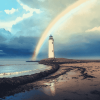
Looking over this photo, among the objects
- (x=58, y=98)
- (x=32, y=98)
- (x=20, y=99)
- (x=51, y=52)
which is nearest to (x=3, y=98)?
(x=20, y=99)

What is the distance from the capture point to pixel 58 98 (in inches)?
292

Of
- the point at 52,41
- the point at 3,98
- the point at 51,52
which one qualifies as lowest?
the point at 3,98

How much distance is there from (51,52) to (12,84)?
5029 cm

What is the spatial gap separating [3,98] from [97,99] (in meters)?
6.64

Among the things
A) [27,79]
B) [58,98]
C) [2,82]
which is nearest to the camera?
[58,98]

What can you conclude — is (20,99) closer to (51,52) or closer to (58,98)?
(58,98)

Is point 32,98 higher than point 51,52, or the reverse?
point 51,52

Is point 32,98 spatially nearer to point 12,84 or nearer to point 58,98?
point 58,98

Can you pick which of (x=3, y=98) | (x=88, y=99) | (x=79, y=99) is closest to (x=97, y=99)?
(x=88, y=99)

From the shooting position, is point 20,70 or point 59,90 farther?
point 20,70

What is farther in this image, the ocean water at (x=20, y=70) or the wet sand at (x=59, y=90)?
the ocean water at (x=20, y=70)

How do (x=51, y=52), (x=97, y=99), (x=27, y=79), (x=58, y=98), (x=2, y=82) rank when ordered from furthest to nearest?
(x=51, y=52) → (x=27, y=79) → (x=2, y=82) → (x=58, y=98) → (x=97, y=99)

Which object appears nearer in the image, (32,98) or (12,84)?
(32,98)

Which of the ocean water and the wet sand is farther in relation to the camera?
the ocean water
